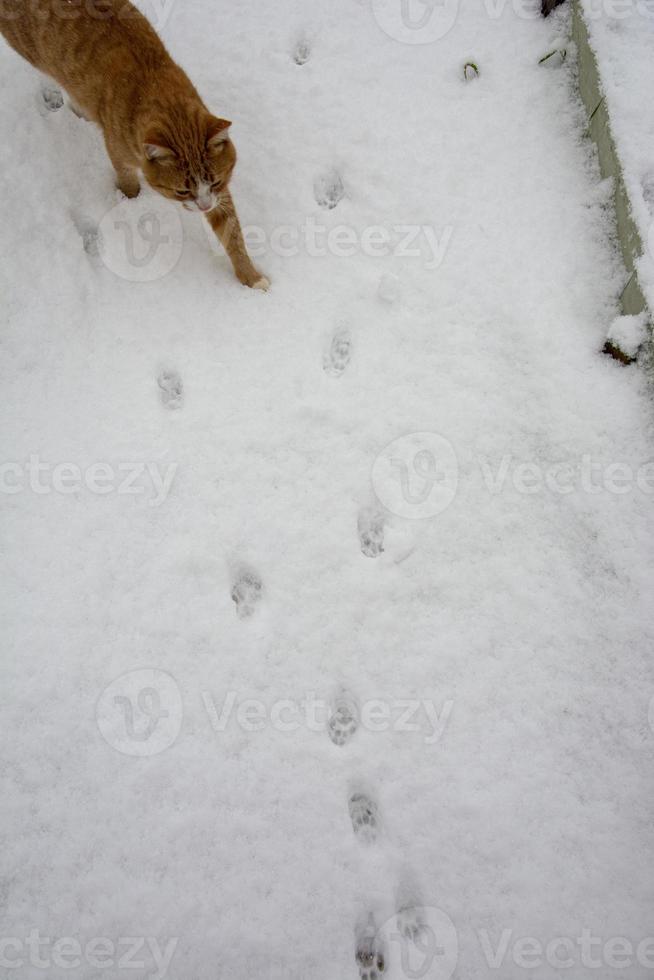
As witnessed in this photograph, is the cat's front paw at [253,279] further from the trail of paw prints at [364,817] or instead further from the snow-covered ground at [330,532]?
the trail of paw prints at [364,817]

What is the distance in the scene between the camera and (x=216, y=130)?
1.95 metres

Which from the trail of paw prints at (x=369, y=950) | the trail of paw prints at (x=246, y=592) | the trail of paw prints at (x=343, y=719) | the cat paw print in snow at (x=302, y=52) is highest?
the cat paw print in snow at (x=302, y=52)

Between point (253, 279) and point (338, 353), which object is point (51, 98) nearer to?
point (253, 279)

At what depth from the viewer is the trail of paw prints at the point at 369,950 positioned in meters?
1.82

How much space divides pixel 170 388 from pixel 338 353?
30.0 inches

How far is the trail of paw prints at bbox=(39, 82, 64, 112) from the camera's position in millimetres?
2752

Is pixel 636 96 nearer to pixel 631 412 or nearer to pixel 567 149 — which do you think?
pixel 567 149

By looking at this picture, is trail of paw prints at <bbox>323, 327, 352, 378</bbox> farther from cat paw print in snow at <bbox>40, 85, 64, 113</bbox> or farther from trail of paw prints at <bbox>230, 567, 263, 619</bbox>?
cat paw print in snow at <bbox>40, 85, 64, 113</bbox>

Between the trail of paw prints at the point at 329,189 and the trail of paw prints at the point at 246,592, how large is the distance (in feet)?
5.81

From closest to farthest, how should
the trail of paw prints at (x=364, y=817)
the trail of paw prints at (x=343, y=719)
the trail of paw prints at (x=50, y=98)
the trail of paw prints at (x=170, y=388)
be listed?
the trail of paw prints at (x=364, y=817) → the trail of paw prints at (x=343, y=719) → the trail of paw prints at (x=170, y=388) → the trail of paw prints at (x=50, y=98)

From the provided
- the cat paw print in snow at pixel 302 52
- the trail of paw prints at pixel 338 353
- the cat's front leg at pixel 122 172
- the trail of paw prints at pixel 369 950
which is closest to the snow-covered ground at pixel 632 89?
the trail of paw prints at pixel 338 353

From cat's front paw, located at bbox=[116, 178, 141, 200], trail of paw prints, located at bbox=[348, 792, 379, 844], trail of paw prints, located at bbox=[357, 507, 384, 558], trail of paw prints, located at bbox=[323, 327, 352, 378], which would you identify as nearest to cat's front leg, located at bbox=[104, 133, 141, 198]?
cat's front paw, located at bbox=[116, 178, 141, 200]

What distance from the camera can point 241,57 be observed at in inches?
111

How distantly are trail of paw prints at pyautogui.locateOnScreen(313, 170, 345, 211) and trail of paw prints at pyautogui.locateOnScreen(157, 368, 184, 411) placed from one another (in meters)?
1.08
